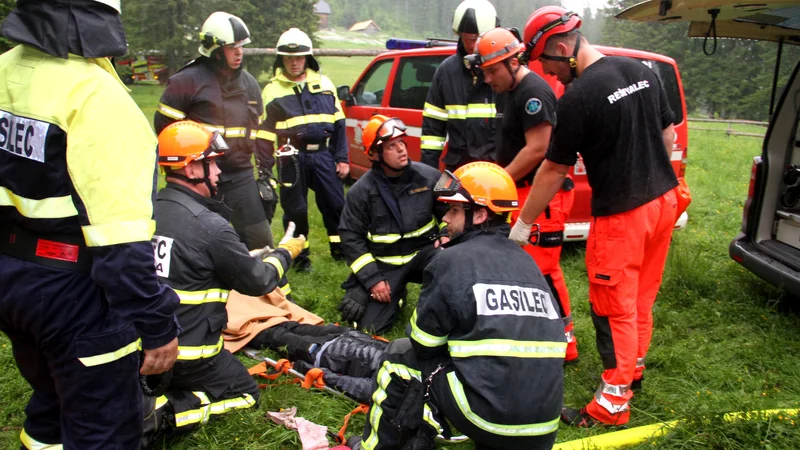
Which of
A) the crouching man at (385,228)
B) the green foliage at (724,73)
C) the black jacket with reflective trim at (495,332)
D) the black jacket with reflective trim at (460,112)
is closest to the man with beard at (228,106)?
the crouching man at (385,228)

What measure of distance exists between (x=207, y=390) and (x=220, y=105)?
7.83 ft

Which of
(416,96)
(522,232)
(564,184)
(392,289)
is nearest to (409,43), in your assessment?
(416,96)

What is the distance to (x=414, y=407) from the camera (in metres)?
2.26

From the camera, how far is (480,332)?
218 cm

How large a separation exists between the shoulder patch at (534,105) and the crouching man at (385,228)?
0.96 metres

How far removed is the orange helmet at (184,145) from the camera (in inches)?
116

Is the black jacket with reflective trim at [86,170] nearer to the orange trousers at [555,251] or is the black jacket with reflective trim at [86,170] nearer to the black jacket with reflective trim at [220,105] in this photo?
the orange trousers at [555,251]

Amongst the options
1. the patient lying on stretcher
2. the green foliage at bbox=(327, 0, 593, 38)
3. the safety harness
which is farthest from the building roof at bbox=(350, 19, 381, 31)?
the safety harness

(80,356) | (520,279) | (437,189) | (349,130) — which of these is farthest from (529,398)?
(349,130)

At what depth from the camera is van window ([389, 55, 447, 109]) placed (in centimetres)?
624

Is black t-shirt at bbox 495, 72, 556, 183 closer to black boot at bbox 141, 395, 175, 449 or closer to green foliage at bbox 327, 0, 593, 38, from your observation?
black boot at bbox 141, 395, 175, 449

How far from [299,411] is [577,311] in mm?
2408

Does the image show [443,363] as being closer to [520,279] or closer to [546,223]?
[520,279]

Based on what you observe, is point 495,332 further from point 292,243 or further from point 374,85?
point 374,85
